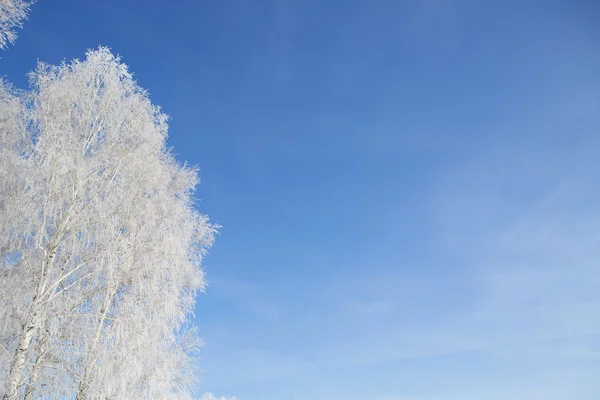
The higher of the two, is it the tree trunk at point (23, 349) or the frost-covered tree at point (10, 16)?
the frost-covered tree at point (10, 16)

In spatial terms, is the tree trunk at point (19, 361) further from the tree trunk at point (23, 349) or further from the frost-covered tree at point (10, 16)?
the frost-covered tree at point (10, 16)

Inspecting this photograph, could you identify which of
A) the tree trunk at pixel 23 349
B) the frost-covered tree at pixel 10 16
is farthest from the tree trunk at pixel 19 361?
the frost-covered tree at pixel 10 16

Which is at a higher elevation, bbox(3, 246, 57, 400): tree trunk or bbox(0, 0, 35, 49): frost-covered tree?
bbox(0, 0, 35, 49): frost-covered tree

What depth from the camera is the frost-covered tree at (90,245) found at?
1097 cm

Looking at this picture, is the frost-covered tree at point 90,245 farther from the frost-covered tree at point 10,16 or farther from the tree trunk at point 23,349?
the frost-covered tree at point 10,16

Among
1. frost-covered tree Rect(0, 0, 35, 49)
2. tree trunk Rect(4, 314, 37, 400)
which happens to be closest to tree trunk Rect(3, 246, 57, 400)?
tree trunk Rect(4, 314, 37, 400)

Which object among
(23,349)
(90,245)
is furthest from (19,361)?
(90,245)

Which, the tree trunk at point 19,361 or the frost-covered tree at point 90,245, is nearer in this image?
the tree trunk at point 19,361

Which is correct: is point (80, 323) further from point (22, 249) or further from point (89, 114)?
point (89, 114)

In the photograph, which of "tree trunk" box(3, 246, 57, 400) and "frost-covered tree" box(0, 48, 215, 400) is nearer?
"tree trunk" box(3, 246, 57, 400)

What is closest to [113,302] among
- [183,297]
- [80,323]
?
[80,323]

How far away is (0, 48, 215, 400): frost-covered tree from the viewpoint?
11.0 m

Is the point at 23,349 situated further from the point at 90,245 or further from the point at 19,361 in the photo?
the point at 90,245

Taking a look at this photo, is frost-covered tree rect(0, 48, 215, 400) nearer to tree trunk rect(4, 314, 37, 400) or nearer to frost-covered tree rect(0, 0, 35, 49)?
tree trunk rect(4, 314, 37, 400)
